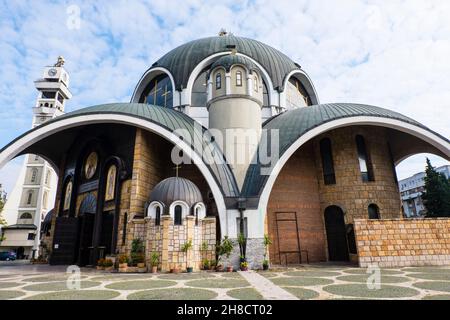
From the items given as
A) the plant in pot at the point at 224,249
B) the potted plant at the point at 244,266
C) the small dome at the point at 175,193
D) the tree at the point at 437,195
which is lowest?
the potted plant at the point at 244,266

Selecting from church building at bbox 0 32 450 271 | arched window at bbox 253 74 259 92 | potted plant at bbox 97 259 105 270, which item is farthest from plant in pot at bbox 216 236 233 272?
arched window at bbox 253 74 259 92

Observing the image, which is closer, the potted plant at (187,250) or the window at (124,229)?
the potted plant at (187,250)

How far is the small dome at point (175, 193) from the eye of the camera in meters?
11.5

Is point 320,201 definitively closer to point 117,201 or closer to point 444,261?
point 444,261

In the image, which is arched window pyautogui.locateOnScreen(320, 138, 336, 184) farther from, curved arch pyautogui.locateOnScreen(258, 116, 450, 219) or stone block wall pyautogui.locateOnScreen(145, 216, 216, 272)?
stone block wall pyautogui.locateOnScreen(145, 216, 216, 272)

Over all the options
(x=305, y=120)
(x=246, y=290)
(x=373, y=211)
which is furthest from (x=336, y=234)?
(x=246, y=290)

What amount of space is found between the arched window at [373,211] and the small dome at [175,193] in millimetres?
8412

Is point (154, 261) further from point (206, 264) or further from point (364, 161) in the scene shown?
point (364, 161)

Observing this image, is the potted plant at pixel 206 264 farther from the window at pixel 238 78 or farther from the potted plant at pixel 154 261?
the window at pixel 238 78

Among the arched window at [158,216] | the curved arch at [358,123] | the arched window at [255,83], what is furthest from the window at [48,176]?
the curved arch at [358,123]

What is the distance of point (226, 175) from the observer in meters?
13.0

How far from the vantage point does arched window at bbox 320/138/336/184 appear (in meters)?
15.0
